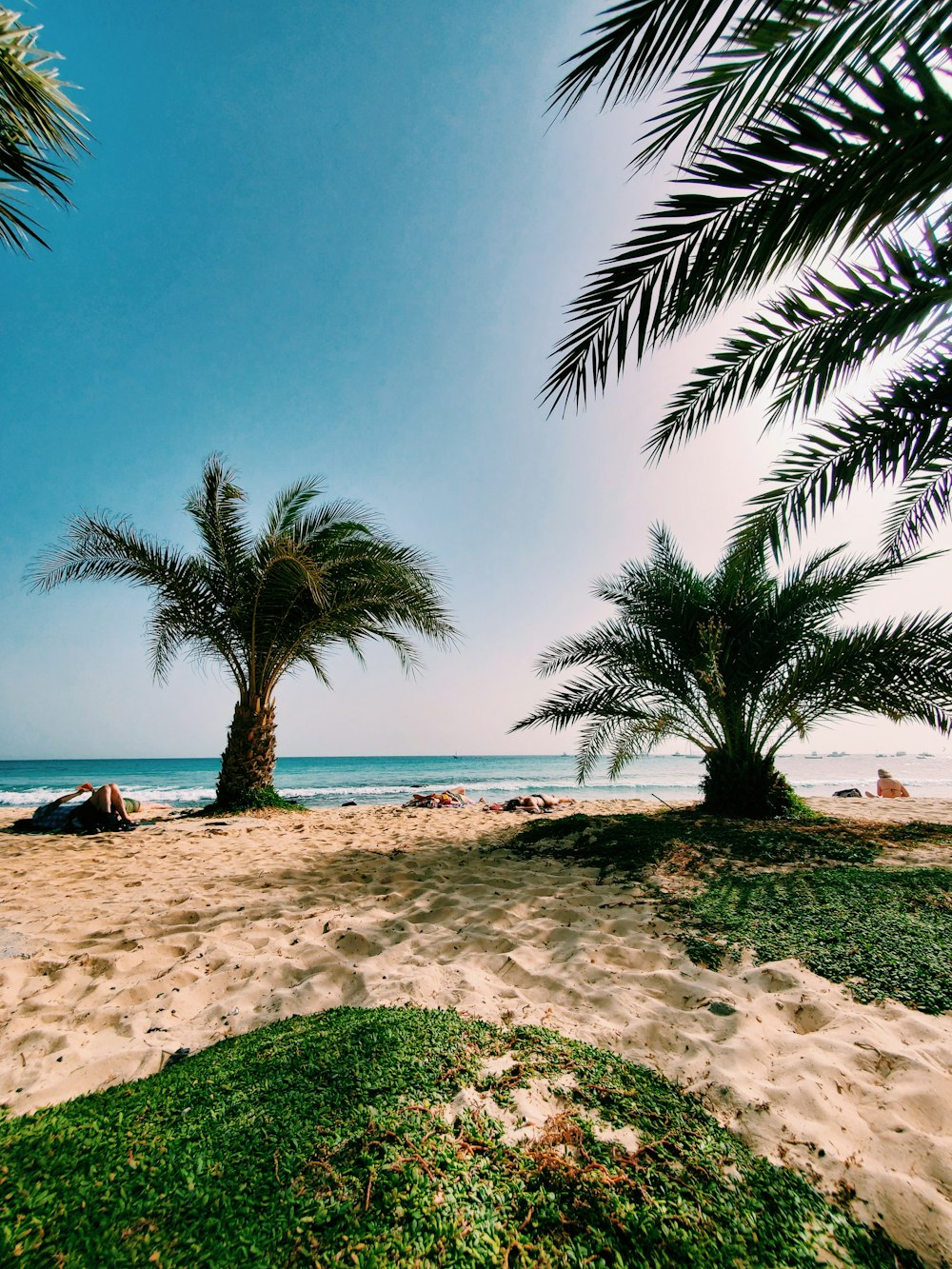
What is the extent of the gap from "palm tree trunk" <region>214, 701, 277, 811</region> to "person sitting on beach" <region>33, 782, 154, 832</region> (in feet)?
6.90

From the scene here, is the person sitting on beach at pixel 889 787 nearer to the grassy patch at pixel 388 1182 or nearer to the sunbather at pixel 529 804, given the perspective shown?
the sunbather at pixel 529 804

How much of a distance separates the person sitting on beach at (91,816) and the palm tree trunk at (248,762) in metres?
2.10

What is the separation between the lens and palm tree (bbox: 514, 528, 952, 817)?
5605 millimetres

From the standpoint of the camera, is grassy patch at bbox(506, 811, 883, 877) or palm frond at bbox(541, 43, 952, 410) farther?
grassy patch at bbox(506, 811, 883, 877)

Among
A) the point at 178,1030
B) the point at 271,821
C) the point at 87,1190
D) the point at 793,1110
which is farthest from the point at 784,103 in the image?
the point at 271,821

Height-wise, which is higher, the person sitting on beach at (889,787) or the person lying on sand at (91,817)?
the person lying on sand at (91,817)

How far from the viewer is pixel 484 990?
7.02 feet

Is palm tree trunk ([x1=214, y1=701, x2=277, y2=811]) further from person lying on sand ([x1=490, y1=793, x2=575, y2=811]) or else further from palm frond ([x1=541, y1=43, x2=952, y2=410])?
palm frond ([x1=541, y1=43, x2=952, y2=410])

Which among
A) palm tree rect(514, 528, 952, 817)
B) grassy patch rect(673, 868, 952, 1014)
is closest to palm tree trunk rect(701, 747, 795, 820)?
palm tree rect(514, 528, 952, 817)

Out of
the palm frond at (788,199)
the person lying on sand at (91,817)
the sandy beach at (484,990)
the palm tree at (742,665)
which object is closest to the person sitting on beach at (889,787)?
the palm tree at (742,665)

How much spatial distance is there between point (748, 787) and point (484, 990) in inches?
237

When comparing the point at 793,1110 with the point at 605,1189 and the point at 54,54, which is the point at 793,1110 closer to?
the point at 605,1189

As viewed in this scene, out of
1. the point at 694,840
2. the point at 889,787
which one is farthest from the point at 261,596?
the point at 889,787

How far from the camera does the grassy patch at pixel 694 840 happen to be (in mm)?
4191
